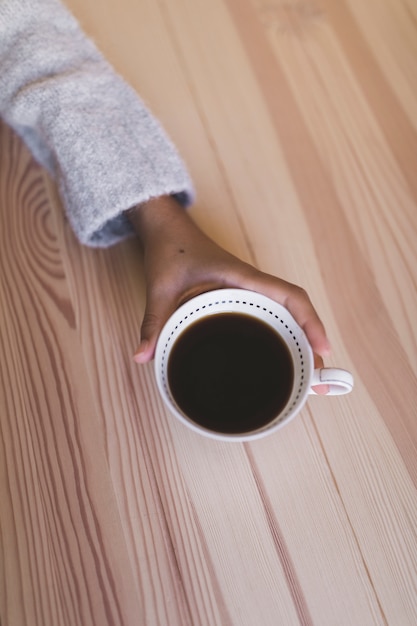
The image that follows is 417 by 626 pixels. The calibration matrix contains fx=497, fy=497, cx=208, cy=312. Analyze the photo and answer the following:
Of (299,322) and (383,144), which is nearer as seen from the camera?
(299,322)

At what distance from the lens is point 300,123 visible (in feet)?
1.68

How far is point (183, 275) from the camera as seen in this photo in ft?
1.32

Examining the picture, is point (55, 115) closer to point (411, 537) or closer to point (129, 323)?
point (129, 323)

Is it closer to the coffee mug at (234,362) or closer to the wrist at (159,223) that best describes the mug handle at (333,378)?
the coffee mug at (234,362)

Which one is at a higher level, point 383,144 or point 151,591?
point 383,144

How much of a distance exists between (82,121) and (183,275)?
16 cm

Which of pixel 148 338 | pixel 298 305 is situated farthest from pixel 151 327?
pixel 298 305

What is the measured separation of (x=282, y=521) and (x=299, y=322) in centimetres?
15

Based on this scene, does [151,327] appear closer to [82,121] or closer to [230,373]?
[230,373]

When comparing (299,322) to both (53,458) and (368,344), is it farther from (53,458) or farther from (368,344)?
(53,458)

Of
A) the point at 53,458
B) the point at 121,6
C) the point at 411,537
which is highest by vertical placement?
the point at 121,6

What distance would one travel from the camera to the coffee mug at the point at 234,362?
34cm

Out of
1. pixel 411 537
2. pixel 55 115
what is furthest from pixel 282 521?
pixel 55 115

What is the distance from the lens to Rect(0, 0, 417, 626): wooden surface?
35 cm
